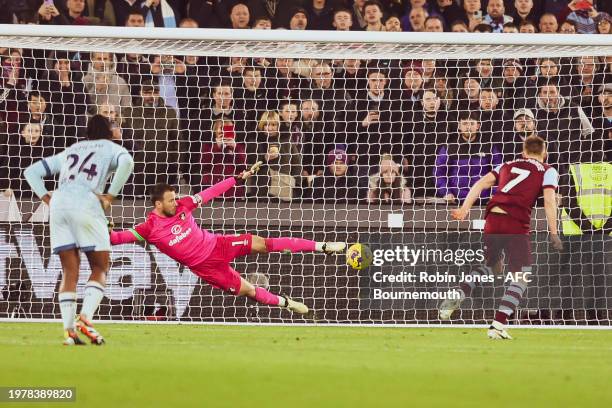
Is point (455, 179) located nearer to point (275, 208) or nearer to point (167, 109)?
point (275, 208)

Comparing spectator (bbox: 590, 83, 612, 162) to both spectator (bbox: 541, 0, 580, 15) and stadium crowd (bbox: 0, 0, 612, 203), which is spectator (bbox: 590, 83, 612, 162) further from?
spectator (bbox: 541, 0, 580, 15)

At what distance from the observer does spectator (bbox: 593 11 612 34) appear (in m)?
15.6

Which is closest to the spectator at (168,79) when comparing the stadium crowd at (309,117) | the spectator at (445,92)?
the stadium crowd at (309,117)

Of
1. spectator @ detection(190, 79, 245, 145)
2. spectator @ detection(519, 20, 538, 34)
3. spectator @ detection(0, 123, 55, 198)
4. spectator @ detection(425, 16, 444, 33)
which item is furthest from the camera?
spectator @ detection(519, 20, 538, 34)

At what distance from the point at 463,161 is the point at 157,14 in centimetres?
455

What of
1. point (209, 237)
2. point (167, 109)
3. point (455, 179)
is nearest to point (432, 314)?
point (455, 179)

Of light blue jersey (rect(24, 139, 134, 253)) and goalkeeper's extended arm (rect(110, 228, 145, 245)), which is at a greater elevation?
light blue jersey (rect(24, 139, 134, 253))

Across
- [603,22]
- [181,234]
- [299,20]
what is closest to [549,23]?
[603,22]

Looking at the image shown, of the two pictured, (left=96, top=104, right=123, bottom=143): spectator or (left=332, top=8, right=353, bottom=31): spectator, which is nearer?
(left=96, top=104, right=123, bottom=143): spectator

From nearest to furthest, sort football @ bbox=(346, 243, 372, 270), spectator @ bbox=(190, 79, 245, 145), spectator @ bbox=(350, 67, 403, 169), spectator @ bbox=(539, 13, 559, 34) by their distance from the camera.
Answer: football @ bbox=(346, 243, 372, 270), spectator @ bbox=(190, 79, 245, 145), spectator @ bbox=(350, 67, 403, 169), spectator @ bbox=(539, 13, 559, 34)

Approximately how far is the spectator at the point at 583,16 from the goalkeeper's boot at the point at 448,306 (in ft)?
16.1

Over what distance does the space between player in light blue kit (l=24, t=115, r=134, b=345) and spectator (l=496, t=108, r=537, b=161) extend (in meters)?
6.17

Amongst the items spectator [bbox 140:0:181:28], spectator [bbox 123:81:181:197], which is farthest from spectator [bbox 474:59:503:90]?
spectator [bbox 140:0:181:28]

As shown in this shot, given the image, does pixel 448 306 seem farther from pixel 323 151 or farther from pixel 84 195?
pixel 84 195
